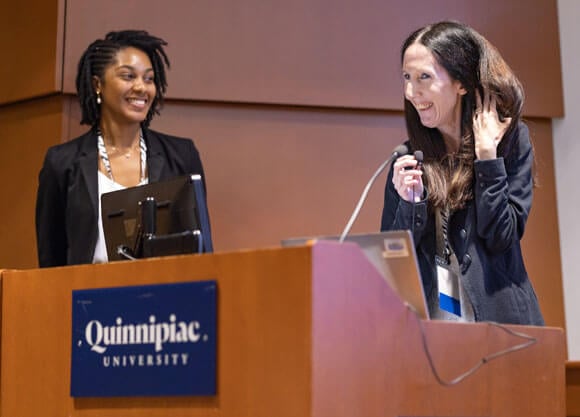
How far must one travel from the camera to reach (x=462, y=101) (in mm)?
3074

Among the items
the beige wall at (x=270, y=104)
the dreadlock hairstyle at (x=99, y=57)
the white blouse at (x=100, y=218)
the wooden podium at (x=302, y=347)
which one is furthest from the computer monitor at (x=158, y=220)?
the beige wall at (x=270, y=104)

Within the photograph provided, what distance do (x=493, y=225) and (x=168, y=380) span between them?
1.15m

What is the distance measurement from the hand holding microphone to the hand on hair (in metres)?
0.20

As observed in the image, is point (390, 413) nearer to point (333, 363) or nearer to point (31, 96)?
point (333, 363)

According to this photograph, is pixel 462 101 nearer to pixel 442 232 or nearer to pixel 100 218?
pixel 442 232

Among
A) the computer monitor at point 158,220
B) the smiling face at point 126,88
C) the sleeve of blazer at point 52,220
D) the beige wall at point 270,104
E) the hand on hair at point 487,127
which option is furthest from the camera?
the beige wall at point 270,104

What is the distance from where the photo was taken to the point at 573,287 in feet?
15.8

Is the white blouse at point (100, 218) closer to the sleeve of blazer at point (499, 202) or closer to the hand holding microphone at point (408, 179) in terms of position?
the hand holding microphone at point (408, 179)

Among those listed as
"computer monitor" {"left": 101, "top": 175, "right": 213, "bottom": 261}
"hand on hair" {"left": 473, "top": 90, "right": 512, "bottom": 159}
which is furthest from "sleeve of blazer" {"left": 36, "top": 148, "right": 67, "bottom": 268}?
"hand on hair" {"left": 473, "top": 90, "right": 512, "bottom": 159}

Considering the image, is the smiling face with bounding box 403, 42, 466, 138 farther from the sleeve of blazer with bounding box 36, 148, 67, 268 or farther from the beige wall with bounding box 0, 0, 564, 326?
the sleeve of blazer with bounding box 36, 148, 67, 268

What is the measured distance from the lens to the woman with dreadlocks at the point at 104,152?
12.9 ft

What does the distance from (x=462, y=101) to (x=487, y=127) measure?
0.67ft

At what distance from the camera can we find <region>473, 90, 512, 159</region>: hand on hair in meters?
2.84

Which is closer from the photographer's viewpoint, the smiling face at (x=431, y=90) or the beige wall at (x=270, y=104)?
the smiling face at (x=431, y=90)
